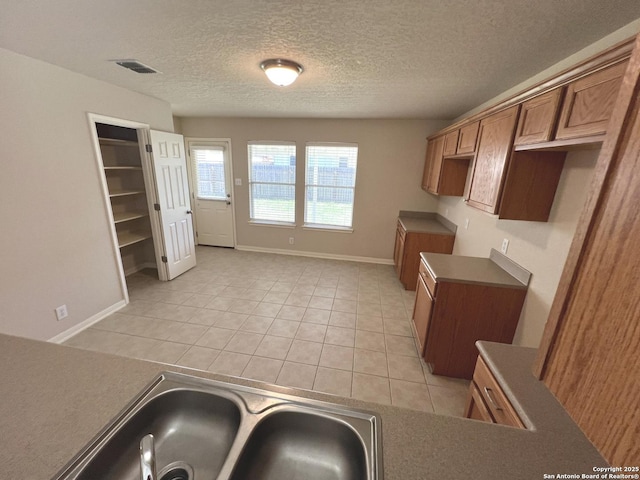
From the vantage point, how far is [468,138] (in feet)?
7.98

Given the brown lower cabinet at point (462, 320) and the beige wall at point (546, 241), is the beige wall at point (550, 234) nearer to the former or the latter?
the beige wall at point (546, 241)

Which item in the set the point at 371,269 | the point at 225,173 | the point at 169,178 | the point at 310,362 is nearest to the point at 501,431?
the point at 310,362

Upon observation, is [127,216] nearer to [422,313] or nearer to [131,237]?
[131,237]

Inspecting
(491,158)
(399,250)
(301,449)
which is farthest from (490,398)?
(399,250)

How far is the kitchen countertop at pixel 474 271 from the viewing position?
1.90 meters

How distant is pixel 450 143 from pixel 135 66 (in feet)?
10.6

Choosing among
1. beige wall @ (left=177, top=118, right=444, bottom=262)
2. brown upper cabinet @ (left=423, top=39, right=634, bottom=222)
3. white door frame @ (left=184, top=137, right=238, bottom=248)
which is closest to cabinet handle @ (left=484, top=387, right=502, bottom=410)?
brown upper cabinet @ (left=423, top=39, right=634, bottom=222)

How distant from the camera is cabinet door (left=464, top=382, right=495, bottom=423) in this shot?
1.15 m

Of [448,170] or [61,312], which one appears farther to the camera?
[448,170]

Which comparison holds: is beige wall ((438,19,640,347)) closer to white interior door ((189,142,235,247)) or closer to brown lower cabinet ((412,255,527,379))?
brown lower cabinet ((412,255,527,379))

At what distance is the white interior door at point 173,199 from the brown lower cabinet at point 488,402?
3806 mm

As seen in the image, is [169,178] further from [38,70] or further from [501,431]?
[501,431]

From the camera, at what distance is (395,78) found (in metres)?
2.24

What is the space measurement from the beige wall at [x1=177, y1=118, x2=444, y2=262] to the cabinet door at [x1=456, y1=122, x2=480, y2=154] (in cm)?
152
